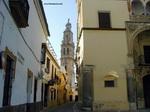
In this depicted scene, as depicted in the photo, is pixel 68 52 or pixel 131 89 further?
pixel 68 52

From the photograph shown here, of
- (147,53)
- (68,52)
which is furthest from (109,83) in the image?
(68,52)

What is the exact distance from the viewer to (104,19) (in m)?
16.4

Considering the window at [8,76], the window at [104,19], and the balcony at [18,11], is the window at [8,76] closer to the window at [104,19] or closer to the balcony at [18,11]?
the balcony at [18,11]

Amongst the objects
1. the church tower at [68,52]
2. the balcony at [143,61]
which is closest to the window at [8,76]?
the balcony at [143,61]

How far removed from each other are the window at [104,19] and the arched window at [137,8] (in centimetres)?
254

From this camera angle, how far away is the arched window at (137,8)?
57.0ft

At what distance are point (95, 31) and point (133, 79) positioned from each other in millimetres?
4692

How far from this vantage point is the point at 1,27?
210 inches

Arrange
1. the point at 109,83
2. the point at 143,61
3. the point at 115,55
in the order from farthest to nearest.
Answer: the point at 143,61, the point at 115,55, the point at 109,83

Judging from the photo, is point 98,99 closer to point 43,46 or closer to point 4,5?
point 43,46

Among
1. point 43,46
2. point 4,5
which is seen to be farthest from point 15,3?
point 43,46

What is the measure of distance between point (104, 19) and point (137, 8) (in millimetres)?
3447

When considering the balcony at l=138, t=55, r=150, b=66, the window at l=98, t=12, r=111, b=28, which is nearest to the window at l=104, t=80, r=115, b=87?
the balcony at l=138, t=55, r=150, b=66

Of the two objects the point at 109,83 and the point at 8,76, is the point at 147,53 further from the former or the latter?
the point at 8,76
